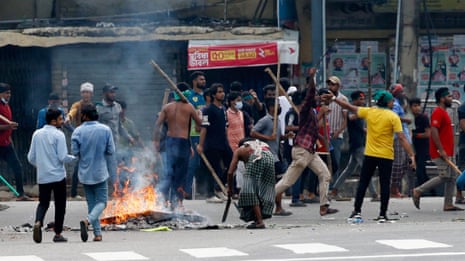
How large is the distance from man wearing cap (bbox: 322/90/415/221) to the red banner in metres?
6.01

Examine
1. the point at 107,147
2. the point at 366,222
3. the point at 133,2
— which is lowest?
the point at 366,222

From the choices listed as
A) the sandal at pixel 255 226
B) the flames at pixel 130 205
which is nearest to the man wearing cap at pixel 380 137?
the sandal at pixel 255 226

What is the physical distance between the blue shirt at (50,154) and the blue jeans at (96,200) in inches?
13.7

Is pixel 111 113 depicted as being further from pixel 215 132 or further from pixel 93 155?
pixel 93 155

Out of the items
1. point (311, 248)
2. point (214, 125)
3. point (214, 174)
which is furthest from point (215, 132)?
point (311, 248)

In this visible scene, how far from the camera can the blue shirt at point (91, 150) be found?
1263 centimetres

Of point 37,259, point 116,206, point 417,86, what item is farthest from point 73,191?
point 417,86

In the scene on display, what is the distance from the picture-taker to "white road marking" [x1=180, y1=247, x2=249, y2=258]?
37.5 feet

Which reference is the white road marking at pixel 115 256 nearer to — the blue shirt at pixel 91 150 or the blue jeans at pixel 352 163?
the blue shirt at pixel 91 150

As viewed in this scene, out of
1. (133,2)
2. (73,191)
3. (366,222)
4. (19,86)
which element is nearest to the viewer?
(366,222)

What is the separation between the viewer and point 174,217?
14.2 meters

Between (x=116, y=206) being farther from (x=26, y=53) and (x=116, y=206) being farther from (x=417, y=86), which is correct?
(x=417, y=86)

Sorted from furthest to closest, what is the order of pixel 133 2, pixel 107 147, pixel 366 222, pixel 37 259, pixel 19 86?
pixel 133 2 → pixel 19 86 → pixel 366 222 → pixel 107 147 → pixel 37 259

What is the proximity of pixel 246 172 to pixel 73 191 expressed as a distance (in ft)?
14.9
